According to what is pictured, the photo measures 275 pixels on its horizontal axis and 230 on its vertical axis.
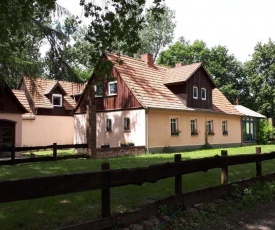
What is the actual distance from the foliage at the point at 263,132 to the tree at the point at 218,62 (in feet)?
50.9

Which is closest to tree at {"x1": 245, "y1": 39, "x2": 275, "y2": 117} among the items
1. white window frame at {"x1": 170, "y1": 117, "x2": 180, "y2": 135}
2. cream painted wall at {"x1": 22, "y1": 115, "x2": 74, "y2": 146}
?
white window frame at {"x1": 170, "y1": 117, "x2": 180, "y2": 135}

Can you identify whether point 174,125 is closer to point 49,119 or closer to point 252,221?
point 49,119

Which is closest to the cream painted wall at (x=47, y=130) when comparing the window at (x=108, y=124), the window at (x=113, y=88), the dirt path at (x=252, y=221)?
the window at (x=108, y=124)

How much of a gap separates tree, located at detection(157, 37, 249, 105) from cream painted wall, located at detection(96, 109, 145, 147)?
2839cm

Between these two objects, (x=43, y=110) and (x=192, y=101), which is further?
(x=43, y=110)

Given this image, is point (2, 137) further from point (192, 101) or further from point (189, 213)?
point (189, 213)

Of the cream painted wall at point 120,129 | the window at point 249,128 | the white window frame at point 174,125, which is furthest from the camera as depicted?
the window at point 249,128

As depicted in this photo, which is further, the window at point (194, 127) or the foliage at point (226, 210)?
the window at point (194, 127)

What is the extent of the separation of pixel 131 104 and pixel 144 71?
4772mm

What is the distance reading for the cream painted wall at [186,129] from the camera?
2358 centimetres

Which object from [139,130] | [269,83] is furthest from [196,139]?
[269,83]

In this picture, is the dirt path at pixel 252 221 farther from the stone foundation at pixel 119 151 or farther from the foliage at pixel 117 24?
the stone foundation at pixel 119 151

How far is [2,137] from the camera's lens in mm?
21672

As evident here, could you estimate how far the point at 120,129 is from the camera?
81.1ft
